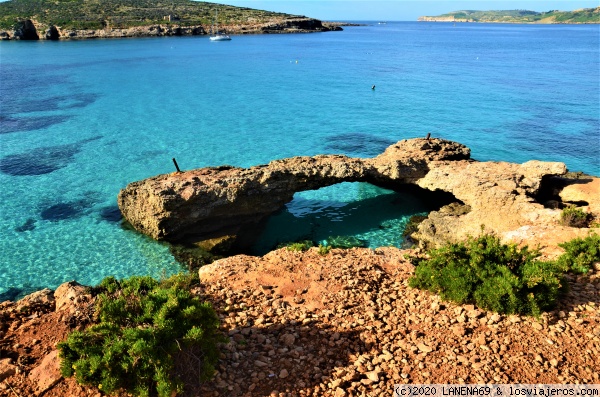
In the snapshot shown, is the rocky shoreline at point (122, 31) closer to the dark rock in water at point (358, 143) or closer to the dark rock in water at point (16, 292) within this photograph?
the dark rock in water at point (358, 143)

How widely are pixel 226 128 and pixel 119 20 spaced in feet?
335

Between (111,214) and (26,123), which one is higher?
(26,123)

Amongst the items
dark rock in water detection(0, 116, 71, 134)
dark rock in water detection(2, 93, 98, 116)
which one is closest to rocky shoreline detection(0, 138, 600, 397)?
dark rock in water detection(0, 116, 71, 134)

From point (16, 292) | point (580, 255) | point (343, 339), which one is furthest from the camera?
point (16, 292)

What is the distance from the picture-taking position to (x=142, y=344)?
6438 millimetres

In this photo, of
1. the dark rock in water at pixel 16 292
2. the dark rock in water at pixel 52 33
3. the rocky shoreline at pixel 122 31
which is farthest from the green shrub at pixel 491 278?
the dark rock in water at pixel 52 33

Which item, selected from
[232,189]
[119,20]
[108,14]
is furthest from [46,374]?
[108,14]

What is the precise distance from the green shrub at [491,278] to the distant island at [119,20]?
116970mm

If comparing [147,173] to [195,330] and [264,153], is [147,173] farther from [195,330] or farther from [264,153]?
[195,330]

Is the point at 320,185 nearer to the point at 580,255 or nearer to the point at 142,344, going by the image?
the point at 580,255

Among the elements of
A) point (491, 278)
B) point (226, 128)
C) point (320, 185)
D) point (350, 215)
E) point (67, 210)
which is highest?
point (491, 278)

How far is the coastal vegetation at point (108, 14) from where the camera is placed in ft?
360

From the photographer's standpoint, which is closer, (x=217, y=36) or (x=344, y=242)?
(x=344, y=242)

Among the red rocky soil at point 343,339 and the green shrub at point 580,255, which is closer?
the red rocky soil at point 343,339
